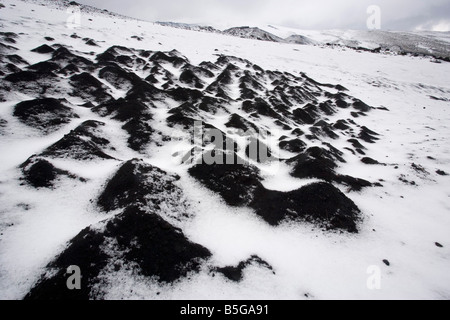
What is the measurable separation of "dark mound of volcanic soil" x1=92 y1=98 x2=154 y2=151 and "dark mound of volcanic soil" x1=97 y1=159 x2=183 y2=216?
2381 millimetres

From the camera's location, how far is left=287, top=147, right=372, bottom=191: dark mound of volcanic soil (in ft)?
28.3

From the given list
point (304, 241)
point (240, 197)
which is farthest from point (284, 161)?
point (304, 241)

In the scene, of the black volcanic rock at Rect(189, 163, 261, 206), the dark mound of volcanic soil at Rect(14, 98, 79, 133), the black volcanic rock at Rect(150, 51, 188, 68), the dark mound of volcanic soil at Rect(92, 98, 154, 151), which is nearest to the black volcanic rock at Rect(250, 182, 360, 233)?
the black volcanic rock at Rect(189, 163, 261, 206)

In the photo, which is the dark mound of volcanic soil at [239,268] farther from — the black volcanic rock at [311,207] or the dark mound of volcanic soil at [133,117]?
the dark mound of volcanic soil at [133,117]

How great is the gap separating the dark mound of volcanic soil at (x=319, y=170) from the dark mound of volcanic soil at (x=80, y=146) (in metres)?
6.40

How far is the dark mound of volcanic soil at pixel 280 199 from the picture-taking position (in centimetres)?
671

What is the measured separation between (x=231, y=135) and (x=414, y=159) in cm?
834

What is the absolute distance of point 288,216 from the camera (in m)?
6.75

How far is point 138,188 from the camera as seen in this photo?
20.9ft

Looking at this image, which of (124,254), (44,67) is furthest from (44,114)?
(124,254)

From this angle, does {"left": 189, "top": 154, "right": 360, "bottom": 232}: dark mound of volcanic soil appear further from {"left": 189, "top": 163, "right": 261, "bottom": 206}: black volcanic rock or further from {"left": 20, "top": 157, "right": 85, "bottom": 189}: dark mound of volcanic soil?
{"left": 20, "top": 157, "right": 85, "bottom": 189}: dark mound of volcanic soil

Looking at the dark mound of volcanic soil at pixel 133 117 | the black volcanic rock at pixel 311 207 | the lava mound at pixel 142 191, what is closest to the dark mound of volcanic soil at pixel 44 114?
the dark mound of volcanic soil at pixel 133 117

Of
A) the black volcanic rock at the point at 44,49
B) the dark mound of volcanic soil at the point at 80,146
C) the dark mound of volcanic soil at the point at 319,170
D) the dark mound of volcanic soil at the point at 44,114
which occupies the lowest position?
the dark mound of volcanic soil at the point at 319,170
